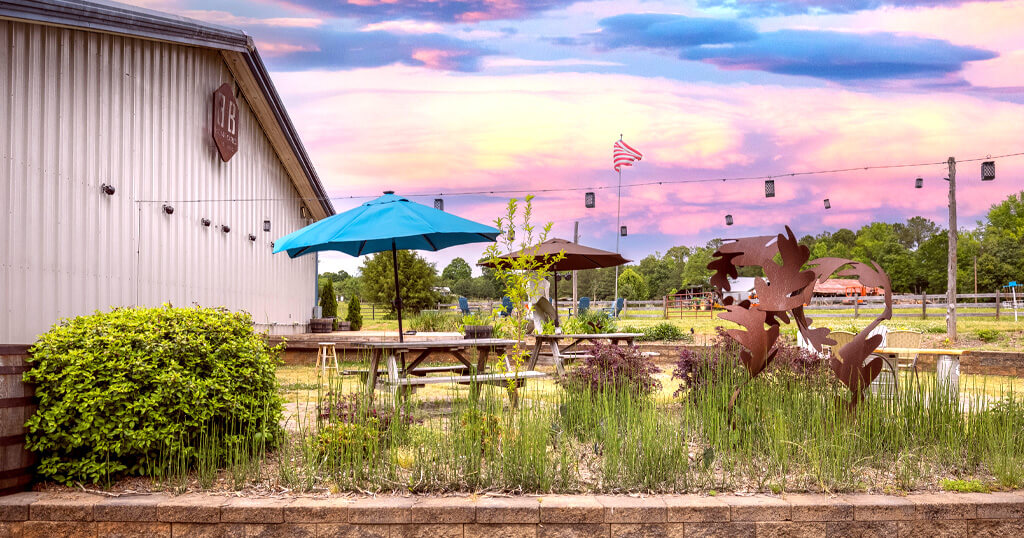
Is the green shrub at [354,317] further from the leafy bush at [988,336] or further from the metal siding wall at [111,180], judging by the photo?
the leafy bush at [988,336]

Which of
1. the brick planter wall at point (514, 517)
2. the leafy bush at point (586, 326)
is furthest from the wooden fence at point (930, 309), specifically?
the brick planter wall at point (514, 517)

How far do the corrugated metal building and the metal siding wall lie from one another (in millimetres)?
17

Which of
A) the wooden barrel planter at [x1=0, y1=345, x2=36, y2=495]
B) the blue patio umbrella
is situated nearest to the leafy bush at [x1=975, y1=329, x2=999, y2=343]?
the blue patio umbrella

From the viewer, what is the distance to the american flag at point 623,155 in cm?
2148

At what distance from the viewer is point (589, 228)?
26.6 metres

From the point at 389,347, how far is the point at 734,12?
22636 millimetres

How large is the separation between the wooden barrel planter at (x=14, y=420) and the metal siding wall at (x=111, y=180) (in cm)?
336

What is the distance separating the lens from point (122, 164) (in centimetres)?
892

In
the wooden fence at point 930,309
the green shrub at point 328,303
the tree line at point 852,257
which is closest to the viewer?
the green shrub at point 328,303

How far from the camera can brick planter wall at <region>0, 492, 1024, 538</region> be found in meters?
3.57

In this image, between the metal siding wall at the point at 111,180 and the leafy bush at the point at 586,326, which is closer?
the metal siding wall at the point at 111,180

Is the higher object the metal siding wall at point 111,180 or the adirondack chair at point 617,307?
the metal siding wall at point 111,180

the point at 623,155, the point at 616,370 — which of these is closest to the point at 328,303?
the point at 623,155

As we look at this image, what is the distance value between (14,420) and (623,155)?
1895 centimetres
